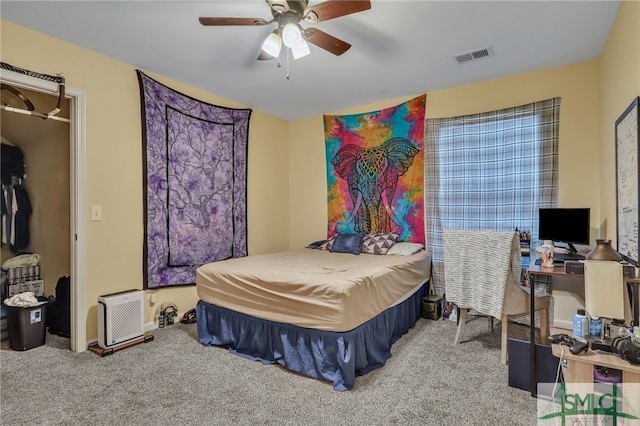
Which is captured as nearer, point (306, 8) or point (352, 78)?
point (306, 8)

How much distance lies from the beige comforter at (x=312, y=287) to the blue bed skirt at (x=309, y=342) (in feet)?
0.21

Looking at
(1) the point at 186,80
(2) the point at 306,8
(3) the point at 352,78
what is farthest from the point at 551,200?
(1) the point at 186,80

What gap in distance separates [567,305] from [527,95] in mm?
2048

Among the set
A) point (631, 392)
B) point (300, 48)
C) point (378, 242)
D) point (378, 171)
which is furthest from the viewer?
point (378, 171)

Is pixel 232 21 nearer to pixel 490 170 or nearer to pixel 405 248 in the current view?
pixel 405 248

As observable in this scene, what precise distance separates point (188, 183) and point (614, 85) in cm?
383

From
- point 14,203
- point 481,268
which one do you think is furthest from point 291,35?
point 14,203

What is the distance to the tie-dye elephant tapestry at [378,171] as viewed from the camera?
3895 mm

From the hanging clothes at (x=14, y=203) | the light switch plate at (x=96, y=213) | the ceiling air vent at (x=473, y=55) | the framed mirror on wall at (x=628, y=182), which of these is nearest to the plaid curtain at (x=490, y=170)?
the ceiling air vent at (x=473, y=55)

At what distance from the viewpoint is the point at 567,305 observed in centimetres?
274

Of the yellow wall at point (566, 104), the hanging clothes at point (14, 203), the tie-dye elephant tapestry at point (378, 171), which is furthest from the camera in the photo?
the tie-dye elephant tapestry at point (378, 171)

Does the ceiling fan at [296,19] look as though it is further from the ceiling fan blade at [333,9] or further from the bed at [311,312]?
the bed at [311,312]

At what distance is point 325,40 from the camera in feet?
7.27

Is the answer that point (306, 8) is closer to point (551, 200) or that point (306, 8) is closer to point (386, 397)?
point (386, 397)
